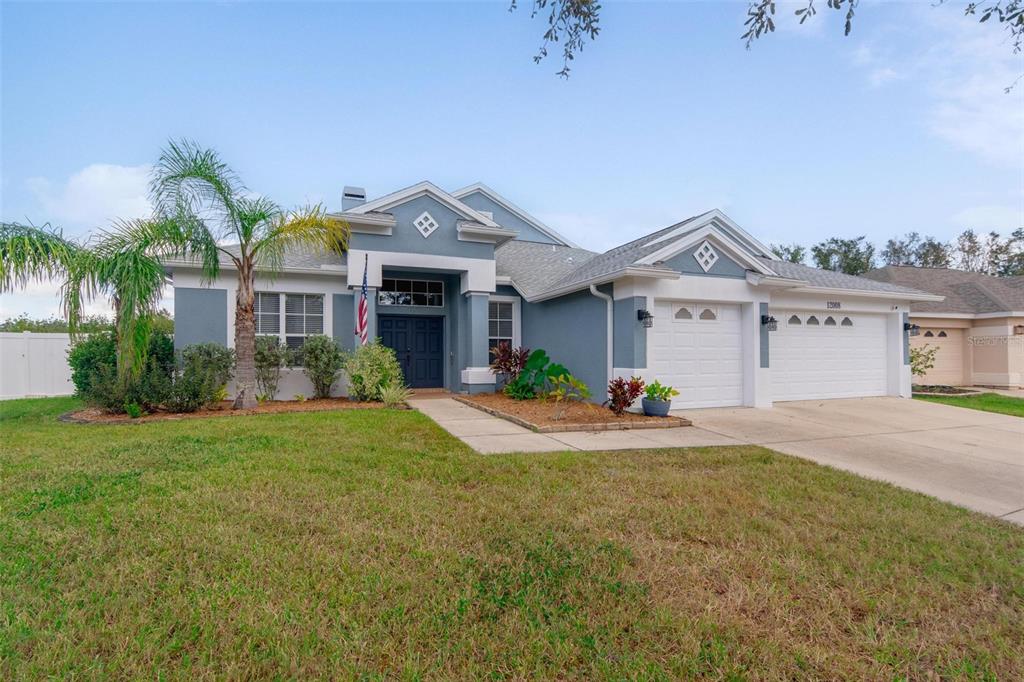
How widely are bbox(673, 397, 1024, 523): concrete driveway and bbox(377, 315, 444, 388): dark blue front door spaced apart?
6808 millimetres

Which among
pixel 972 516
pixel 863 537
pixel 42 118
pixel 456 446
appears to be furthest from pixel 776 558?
pixel 42 118

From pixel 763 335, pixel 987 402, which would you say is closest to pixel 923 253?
pixel 987 402

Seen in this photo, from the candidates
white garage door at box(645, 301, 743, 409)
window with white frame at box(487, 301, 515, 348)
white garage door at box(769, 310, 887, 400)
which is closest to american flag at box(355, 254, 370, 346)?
window with white frame at box(487, 301, 515, 348)

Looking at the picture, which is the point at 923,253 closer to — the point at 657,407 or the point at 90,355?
the point at 657,407

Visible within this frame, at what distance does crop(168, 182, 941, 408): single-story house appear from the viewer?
10.0m

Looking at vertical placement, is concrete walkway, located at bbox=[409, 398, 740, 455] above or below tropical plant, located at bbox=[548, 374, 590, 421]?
below

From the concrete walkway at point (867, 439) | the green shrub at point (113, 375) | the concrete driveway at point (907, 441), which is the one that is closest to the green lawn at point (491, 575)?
the concrete driveway at point (907, 441)

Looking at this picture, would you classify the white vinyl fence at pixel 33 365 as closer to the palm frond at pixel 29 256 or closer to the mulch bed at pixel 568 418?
the palm frond at pixel 29 256

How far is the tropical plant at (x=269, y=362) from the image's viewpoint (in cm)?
1069

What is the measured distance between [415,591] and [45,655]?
1.61m

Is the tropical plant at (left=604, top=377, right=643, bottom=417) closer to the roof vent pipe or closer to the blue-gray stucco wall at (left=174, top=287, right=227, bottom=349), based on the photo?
the blue-gray stucco wall at (left=174, top=287, right=227, bottom=349)

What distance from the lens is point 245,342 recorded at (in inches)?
373

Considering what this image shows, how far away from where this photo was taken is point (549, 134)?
11.9 metres

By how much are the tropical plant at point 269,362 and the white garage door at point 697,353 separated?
8096mm
